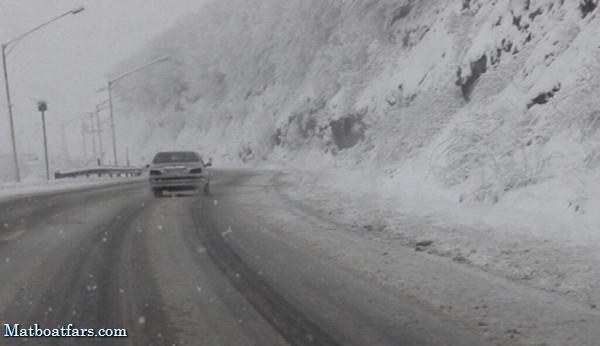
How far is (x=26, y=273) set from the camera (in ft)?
24.8

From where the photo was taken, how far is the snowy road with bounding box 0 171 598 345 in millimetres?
4988

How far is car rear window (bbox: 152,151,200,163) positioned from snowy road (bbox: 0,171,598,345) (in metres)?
9.09

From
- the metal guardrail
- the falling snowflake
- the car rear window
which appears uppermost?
the car rear window

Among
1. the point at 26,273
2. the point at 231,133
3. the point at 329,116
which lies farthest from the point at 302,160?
the point at 26,273

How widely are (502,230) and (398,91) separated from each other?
2128 centimetres

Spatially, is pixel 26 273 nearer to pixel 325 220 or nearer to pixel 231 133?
pixel 325 220

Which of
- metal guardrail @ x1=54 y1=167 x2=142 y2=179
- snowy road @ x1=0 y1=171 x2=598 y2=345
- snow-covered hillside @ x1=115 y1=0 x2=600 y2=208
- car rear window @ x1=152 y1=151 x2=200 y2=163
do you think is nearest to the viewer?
snowy road @ x1=0 y1=171 x2=598 y2=345

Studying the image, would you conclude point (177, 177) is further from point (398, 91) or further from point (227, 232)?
point (398, 91)

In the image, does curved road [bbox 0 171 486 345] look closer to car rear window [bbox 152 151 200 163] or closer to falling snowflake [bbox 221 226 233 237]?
falling snowflake [bbox 221 226 233 237]

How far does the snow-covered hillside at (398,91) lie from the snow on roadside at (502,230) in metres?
0.29

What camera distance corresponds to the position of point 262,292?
20.7 ft

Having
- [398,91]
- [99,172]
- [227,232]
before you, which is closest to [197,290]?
[227,232]

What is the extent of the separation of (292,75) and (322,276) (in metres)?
47.8

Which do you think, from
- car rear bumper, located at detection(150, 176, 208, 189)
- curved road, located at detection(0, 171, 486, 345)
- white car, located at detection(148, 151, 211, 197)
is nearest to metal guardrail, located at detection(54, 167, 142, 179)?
white car, located at detection(148, 151, 211, 197)
